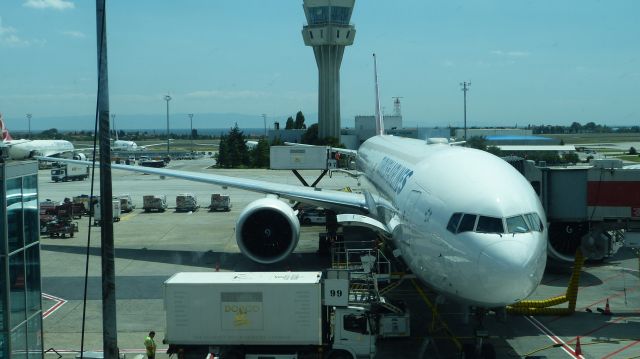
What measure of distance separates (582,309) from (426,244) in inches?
307

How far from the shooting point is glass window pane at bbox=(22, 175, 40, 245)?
12.6m

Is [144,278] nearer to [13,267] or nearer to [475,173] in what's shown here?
[13,267]

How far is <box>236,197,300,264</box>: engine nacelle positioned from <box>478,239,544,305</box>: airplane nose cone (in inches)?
429

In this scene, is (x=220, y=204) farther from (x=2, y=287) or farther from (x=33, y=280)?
(x=2, y=287)

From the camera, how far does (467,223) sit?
12406 mm

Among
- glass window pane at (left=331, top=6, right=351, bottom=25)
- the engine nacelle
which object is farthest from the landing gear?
glass window pane at (left=331, top=6, right=351, bottom=25)

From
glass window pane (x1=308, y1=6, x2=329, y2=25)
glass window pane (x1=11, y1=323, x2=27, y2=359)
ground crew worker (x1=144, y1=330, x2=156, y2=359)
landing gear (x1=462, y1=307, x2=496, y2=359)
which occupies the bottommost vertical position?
ground crew worker (x1=144, y1=330, x2=156, y2=359)

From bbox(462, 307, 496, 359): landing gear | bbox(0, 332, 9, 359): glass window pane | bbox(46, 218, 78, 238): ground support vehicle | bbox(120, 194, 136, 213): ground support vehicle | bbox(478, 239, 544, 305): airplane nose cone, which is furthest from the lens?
bbox(120, 194, 136, 213): ground support vehicle

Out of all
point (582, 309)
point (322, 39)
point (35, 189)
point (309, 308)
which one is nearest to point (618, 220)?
point (582, 309)

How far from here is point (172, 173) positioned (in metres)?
28.8

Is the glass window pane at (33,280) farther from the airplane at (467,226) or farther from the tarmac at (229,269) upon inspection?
the airplane at (467,226)

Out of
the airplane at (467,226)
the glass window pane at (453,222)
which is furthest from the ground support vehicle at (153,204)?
the glass window pane at (453,222)

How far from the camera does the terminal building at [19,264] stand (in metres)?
11.7

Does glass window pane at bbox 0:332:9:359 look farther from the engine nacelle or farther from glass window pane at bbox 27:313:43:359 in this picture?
the engine nacelle
